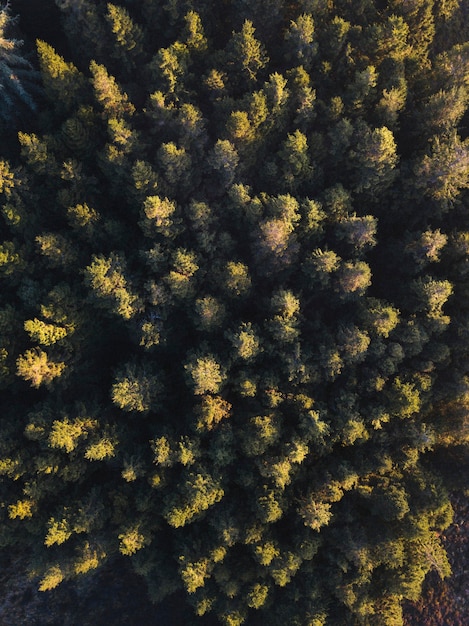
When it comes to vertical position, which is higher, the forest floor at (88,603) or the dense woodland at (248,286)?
the dense woodland at (248,286)

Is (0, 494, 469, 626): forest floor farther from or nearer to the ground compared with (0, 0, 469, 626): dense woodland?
nearer to the ground

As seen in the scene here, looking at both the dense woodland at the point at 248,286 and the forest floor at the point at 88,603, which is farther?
the forest floor at the point at 88,603

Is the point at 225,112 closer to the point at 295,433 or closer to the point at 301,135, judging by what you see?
the point at 301,135

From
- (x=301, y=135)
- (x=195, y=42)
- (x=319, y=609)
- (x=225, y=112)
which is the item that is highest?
(x=195, y=42)

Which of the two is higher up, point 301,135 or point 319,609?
point 301,135

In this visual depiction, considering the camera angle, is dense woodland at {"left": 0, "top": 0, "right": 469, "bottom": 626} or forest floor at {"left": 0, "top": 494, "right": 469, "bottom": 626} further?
forest floor at {"left": 0, "top": 494, "right": 469, "bottom": 626}

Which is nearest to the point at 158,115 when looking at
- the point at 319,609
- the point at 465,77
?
the point at 465,77

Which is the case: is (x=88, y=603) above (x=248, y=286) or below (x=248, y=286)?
below

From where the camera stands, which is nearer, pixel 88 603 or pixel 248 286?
pixel 248 286
